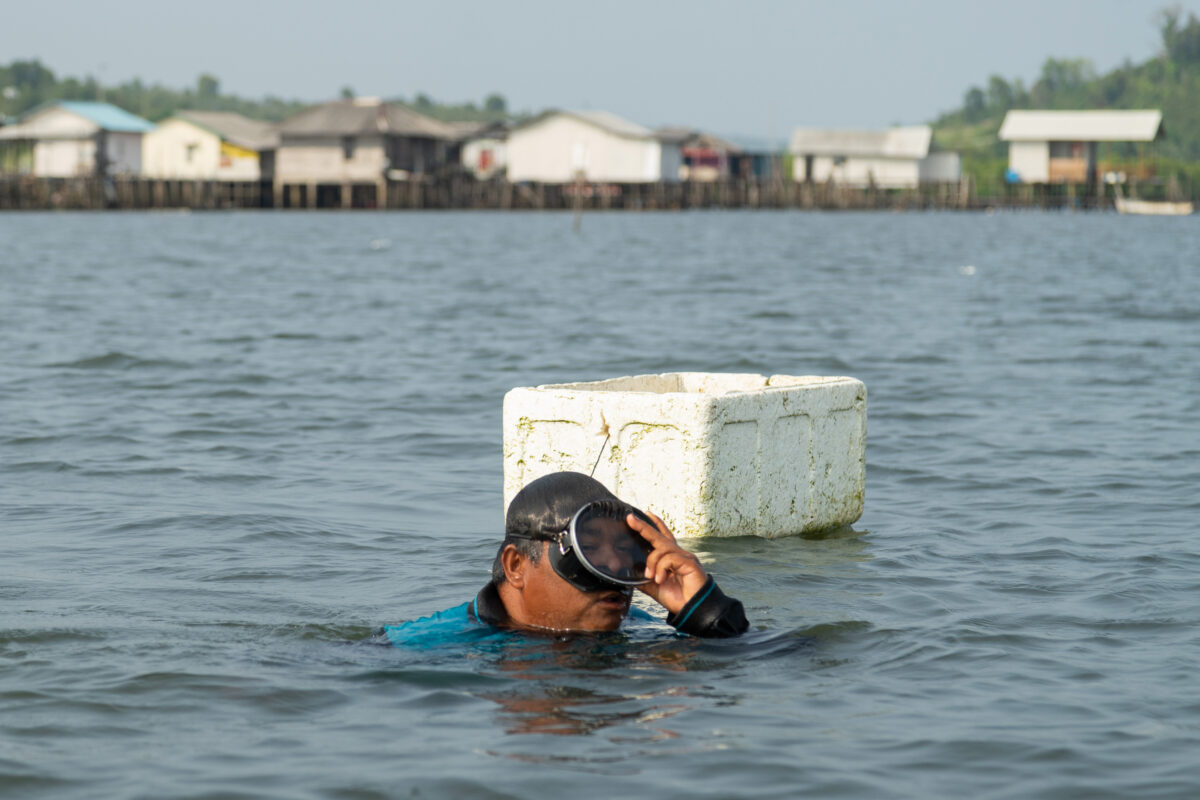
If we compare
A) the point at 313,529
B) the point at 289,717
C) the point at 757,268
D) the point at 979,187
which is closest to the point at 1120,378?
the point at 313,529

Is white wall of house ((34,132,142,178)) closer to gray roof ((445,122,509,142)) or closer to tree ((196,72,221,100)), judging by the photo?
gray roof ((445,122,509,142))

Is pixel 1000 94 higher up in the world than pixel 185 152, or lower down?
higher up

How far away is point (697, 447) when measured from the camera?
7703 mm

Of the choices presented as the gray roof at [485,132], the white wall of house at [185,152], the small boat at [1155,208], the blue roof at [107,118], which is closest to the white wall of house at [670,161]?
the gray roof at [485,132]

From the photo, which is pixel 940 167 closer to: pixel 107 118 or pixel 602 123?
pixel 602 123

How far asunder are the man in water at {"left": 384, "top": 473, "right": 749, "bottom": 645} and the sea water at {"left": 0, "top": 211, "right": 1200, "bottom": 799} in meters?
0.21

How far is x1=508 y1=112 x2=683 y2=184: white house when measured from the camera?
297 ft

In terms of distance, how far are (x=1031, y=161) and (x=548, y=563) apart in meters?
92.4

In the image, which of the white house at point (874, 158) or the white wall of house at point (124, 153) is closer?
the white wall of house at point (124, 153)

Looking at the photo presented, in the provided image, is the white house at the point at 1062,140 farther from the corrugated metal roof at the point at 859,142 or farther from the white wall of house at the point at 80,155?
the white wall of house at the point at 80,155

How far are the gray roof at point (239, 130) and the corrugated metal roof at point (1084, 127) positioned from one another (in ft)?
145

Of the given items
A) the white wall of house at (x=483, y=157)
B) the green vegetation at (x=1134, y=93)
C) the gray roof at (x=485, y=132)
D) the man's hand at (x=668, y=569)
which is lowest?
the man's hand at (x=668, y=569)

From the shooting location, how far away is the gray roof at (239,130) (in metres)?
93.3

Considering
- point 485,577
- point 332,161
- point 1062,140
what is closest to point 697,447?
point 485,577
